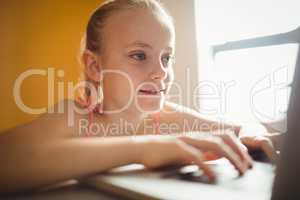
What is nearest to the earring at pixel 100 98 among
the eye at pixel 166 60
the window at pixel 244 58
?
the eye at pixel 166 60

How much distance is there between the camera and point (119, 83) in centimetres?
43

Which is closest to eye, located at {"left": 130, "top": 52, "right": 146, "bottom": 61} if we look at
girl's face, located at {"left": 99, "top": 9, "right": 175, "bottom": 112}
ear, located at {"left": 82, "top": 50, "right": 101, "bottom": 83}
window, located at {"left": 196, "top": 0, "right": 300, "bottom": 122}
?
girl's face, located at {"left": 99, "top": 9, "right": 175, "bottom": 112}

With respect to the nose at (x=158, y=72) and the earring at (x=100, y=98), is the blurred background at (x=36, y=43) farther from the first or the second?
the nose at (x=158, y=72)

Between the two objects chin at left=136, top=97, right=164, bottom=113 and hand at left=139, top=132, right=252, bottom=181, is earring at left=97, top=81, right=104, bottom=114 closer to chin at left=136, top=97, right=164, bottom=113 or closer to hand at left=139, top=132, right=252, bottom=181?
chin at left=136, top=97, right=164, bottom=113

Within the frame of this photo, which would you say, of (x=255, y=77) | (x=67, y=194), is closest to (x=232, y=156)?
(x=67, y=194)

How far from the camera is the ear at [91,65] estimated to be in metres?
0.46

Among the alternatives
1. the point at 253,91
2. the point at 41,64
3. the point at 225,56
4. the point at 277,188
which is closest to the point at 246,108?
the point at 253,91

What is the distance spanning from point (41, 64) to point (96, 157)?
23 centimetres

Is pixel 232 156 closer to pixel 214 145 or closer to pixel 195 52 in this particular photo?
pixel 214 145

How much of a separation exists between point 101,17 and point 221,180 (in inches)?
12.0

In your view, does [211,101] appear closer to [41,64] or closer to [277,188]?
[41,64]

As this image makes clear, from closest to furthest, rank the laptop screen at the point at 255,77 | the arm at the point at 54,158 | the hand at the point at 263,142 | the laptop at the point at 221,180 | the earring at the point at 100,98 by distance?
the laptop at the point at 221,180 → the arm at the point at 54,158 → the hand at the point at 263,142 → the earring at the point at 100,98 → the laptop screen at the point at 255,77

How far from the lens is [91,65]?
1.54 feet

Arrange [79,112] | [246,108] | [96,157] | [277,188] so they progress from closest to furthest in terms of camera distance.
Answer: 1. [277,188]
2. [96,157]
3. [79,112]
4. [246,108]
